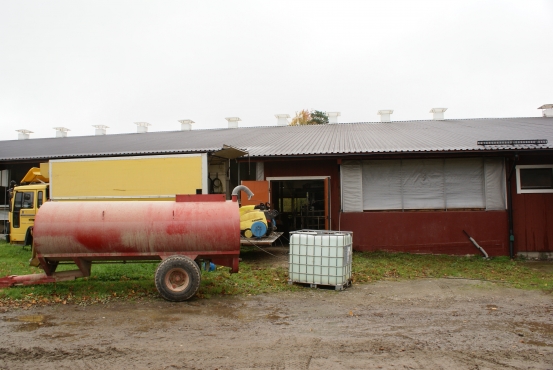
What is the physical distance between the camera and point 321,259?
326 inches

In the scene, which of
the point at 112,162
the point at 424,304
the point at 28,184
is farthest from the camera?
the point at 28,184

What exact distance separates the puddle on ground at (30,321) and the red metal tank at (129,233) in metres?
1.24

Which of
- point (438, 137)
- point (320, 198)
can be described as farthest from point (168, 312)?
point (438, 137)

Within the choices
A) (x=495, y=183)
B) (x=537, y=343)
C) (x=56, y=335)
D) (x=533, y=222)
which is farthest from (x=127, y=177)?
(x=533, y=222)

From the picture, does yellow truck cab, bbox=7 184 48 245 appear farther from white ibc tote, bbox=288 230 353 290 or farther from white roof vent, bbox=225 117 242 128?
white roof vent, bbox=225 117 242 128

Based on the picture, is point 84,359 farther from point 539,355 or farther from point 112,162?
point 112,162

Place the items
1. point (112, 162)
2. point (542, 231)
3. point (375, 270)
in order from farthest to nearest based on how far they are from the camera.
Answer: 1. point (542, 231)
2. point (112, 162)
3. point (375, 270)

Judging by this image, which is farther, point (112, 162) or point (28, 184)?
point (28, 184)

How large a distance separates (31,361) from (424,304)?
19.3 ft

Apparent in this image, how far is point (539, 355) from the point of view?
4.86 meters

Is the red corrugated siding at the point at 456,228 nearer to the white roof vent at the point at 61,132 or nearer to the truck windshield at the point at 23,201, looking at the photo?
the truck windshield at the point at 23,201

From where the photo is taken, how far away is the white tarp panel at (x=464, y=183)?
42.3ft

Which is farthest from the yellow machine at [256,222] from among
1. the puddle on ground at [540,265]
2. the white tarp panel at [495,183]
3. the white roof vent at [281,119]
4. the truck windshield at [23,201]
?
the white roof vent at [281,119]

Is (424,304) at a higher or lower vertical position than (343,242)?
lower
